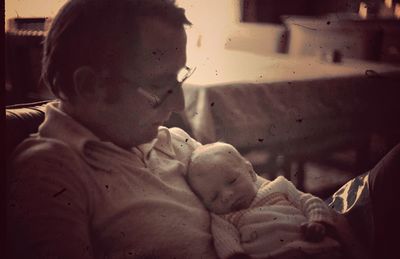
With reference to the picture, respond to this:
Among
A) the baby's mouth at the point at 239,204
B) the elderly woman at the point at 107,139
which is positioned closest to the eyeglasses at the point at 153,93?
the elderly woman at the point at 107,139

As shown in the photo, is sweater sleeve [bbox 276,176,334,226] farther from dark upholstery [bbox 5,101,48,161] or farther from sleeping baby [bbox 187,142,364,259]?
dark upholstery [bbox 5,101,48,161]

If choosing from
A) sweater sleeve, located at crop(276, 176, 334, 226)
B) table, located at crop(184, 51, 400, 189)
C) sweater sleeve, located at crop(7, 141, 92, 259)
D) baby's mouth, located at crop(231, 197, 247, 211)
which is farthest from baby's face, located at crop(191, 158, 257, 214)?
table, located at crop(184, 51, 400, 189)

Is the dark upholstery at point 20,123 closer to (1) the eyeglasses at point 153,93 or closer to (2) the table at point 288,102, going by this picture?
(1) the eyeglasses at point 153,93

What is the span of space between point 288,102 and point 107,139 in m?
1.09

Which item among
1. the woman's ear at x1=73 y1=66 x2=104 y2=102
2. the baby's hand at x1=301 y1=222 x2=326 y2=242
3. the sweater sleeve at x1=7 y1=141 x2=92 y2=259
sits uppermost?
the woman's ear at x1=73 y1=66 x2=104 y2=102

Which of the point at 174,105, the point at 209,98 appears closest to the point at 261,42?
the point at 209,98

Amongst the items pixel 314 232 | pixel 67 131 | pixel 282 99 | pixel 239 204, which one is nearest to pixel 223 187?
pixel 239 204

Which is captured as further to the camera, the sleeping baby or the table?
the table

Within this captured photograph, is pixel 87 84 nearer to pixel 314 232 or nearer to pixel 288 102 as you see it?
pixel 314 232

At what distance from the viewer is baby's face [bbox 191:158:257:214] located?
0.84m

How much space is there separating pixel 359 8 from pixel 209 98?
2.01 meters

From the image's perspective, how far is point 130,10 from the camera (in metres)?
0.69

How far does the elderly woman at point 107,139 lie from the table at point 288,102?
796 millimetres

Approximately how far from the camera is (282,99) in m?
1.68
